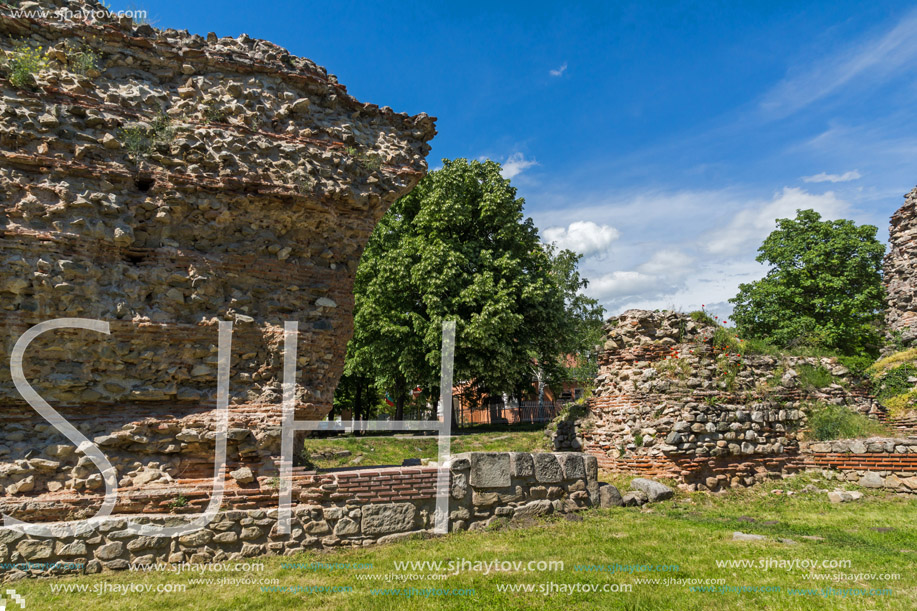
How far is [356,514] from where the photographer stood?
254 inches

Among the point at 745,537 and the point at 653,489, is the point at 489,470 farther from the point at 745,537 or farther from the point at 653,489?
the point at 653,489

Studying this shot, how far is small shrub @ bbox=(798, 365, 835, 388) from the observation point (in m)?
12.5

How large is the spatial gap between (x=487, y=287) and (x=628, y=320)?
7436mm

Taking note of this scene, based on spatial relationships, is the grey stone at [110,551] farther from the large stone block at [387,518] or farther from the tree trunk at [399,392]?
the tree trunk at [399,392]

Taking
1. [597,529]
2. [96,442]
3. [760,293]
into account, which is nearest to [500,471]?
[597,529]

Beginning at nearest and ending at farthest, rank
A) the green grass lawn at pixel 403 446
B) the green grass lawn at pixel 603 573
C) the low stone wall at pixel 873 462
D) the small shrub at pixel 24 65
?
the green grass lawn at pixel 603 573 → the small shrub at pixel 24 65 → the low stone wall at pixel 873 462 → the green grass lawn at pixel 403 446

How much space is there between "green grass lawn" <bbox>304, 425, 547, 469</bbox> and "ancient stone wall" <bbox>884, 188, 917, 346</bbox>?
11.9 m

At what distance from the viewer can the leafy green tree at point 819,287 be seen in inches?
869

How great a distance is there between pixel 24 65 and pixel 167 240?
109 inches

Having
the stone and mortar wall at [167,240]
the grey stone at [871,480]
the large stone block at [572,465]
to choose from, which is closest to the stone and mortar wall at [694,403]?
the grey stone at [871,480]

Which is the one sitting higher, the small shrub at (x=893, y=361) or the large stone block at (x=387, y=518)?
the small shrub at (x=893, y=361)

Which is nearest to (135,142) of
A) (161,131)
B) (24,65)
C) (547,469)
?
(161,131)

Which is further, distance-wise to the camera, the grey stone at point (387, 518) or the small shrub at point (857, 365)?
the small shrub at point (857, 365)

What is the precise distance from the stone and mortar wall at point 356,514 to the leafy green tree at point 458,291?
10.7 meters
